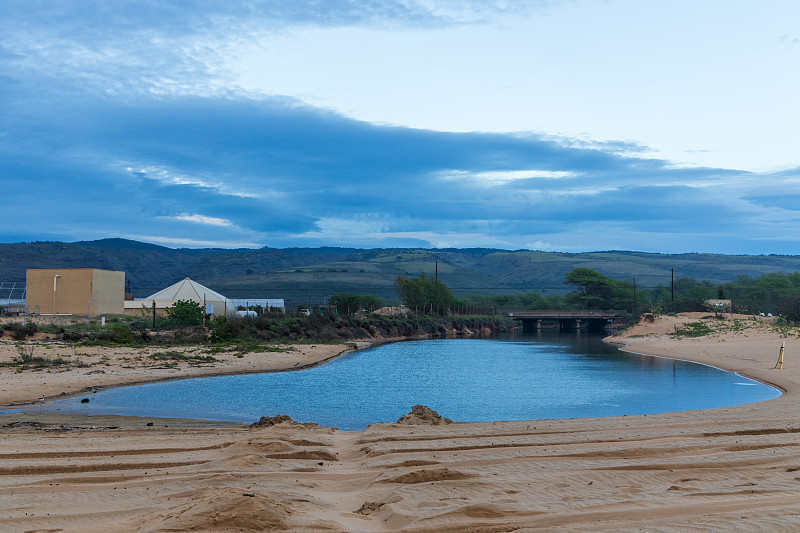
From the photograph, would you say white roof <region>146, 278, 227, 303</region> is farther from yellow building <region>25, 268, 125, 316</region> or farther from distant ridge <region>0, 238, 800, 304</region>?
distant ridge <region>0, 238, 800, 304</region>

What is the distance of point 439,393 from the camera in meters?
20.3

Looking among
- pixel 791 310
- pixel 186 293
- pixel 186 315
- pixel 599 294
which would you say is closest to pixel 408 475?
pixel 186 315

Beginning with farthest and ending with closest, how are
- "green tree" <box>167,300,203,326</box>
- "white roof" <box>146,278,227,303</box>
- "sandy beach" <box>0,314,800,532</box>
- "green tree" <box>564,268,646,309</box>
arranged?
1. "green tree" <box>564,268,646,309</box>
2. "white roof" <box>146,278,227,303</box>
3. "green tree" <box>167,300,203,326</box>
4. "sandy beach" <box>0,314,800,532</box>

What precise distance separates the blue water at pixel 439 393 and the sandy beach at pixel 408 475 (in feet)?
8.32

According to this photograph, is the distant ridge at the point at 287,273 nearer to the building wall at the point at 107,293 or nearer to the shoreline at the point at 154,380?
the building wall at the point at 107,293

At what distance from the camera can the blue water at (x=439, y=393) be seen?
1559cm

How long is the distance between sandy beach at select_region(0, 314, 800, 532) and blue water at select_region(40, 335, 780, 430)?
2536mm

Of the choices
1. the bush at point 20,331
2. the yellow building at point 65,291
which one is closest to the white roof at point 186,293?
the yellow building at point 65,291

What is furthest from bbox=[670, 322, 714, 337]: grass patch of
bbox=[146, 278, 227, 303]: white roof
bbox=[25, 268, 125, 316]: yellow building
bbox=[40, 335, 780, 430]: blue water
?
bbox=[25, 268, 125, 316]: yellow building

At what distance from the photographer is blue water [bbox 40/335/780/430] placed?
51.1 ft

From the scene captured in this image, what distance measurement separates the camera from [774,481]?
721cm

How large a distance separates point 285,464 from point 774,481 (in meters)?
5.60

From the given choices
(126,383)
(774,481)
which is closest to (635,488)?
(774,481)

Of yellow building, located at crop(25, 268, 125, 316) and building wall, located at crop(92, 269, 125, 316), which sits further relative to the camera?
building wall, located at crop(92, 269, 125, 316)
